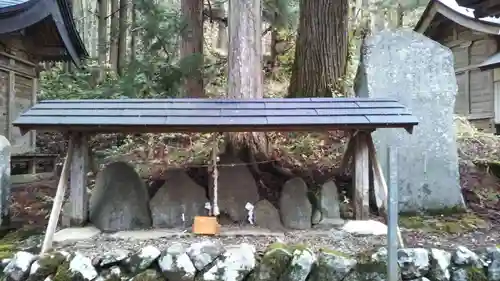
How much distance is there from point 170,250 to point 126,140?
21.0 feet

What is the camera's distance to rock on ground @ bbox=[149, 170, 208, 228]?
498 cm

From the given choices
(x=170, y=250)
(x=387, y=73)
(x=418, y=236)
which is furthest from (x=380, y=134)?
(x=170, y=250)

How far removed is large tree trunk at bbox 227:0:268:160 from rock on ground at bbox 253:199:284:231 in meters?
1.01

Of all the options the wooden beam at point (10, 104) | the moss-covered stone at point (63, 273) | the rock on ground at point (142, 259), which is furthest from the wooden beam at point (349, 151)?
the wooden beam at point (10, 104)

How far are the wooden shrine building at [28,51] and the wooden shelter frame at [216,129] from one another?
4276 millimetres

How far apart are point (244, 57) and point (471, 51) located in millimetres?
8844

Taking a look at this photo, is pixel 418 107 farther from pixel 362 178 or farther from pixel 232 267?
pixel 232 267

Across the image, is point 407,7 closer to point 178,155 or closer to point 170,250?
point 178,155

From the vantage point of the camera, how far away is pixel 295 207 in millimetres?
4918

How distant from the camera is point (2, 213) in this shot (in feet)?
16.3

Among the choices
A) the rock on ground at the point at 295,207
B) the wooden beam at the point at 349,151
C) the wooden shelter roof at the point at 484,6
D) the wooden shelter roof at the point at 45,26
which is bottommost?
the rock on ground at the point at 295,207

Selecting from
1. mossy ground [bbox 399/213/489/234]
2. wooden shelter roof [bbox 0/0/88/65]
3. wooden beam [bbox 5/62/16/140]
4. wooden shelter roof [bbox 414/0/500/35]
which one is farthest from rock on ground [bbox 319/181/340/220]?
wooden beam [bbox 5/62/16/140]

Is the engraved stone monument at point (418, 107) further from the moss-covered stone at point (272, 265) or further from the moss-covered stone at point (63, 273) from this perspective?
the moss-covered stone at point (63, 273)

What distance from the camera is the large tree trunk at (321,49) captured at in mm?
7230
